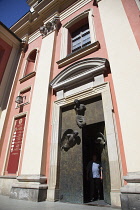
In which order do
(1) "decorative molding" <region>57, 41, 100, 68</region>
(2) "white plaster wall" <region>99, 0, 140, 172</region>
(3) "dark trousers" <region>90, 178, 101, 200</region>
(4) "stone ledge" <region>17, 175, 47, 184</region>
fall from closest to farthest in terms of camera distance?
1. (2) "white plaster wall" <region>99, 0, 140, 172</region>
2. (3) "dark trousers" <region>90, 178, 101, 200</region>
3. (4) "stone ledge" <region>17, 175, 47, 184</region>
4. (1) "decorative molding" <region>57, 41, 100, 68</region>

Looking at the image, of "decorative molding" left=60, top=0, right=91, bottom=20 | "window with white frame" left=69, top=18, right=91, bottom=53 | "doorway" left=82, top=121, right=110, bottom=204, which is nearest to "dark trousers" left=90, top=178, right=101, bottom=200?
"doorway" left=82, top=121, right=110, bottom=204

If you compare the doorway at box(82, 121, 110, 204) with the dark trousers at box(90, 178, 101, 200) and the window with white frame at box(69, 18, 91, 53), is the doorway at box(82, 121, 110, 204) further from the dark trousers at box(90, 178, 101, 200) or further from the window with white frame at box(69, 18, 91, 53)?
the window with white frame at box(69, 18, 91, 53)

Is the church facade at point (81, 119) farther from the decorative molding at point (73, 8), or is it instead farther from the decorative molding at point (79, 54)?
the decorative molding at point (73, 8)

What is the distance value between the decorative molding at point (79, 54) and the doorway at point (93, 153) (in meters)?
2.94

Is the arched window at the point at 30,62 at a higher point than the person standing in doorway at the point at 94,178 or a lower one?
higher

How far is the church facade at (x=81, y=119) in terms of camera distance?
3.32m

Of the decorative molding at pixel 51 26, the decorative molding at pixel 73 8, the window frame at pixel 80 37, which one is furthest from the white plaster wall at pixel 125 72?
the decorative molding at pixel 51 26

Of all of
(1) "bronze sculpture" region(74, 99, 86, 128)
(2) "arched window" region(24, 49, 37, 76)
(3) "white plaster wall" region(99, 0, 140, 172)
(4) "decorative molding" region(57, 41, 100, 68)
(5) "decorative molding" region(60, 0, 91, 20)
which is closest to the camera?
(3) "white plaster wall" region(99, 0, 140, 172)

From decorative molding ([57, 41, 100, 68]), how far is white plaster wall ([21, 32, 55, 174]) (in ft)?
2.20

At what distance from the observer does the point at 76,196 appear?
3.66m

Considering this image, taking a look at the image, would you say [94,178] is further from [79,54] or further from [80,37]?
[80,37]

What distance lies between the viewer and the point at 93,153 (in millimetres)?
4570

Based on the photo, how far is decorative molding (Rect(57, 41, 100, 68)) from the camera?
17.6 ft

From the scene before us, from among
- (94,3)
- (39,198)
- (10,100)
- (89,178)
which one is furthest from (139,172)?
(94,3)
